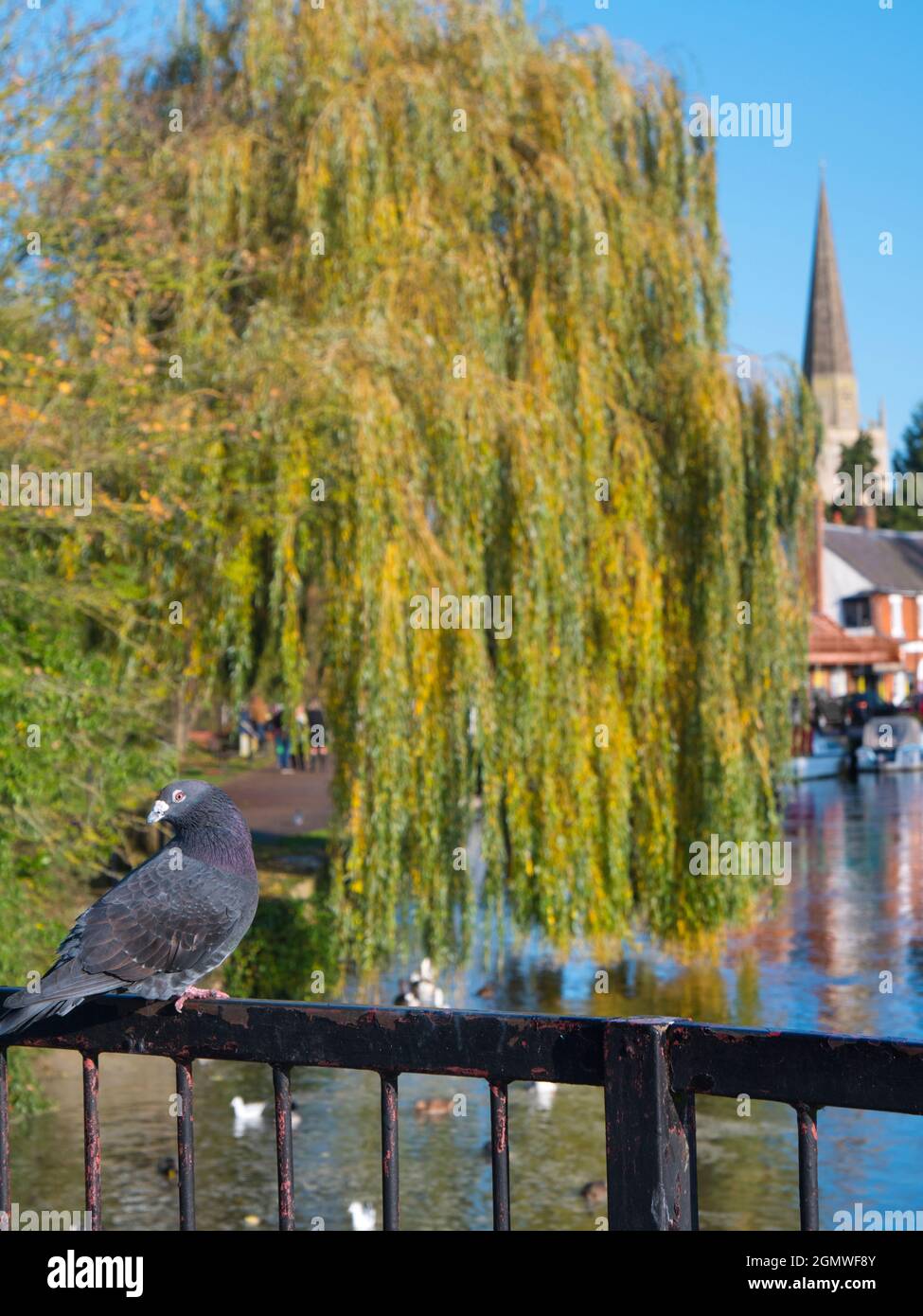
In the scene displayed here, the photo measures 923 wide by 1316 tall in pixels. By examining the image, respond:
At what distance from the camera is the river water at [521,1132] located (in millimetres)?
12125

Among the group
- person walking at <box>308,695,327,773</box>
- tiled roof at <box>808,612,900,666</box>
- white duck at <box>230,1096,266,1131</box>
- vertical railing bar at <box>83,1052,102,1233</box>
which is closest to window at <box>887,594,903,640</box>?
tiled roof at <box>808,612,900,666</box>

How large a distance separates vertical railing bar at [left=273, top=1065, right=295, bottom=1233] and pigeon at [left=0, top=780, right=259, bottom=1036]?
269 mm

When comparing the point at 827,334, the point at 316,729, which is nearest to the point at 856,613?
the point at 827,334

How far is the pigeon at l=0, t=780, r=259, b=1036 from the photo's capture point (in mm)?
3260

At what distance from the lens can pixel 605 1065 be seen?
8.85 feet

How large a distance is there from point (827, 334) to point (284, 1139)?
437ft

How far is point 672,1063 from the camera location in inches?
104

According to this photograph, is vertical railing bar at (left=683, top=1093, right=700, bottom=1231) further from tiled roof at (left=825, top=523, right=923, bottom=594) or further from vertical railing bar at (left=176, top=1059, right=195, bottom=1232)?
tiled roof at (left=825, top=523, right=923, bottom=594)

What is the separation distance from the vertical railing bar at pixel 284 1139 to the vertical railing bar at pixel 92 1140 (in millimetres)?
432

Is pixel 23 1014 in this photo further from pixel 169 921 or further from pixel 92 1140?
pixel 169 921

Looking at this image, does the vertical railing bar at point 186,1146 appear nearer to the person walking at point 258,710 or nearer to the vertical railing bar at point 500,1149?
the vertical railing bar at point 500,1149
